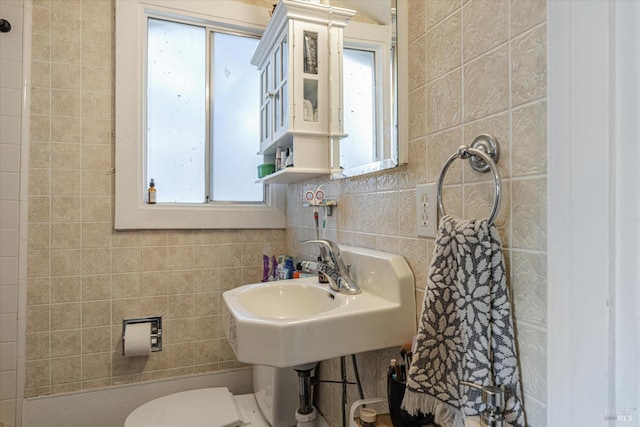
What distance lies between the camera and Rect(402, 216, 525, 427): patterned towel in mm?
603

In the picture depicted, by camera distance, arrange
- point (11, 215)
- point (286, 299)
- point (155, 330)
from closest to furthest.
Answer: point (286, 299) → point (11, 215) → point (155, 330)

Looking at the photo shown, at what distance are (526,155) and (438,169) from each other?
229mm

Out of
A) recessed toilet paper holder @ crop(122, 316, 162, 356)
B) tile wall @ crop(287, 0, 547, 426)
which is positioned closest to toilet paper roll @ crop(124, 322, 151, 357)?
recessed toilet paper holder @ crop(122, 316, 162, 356)

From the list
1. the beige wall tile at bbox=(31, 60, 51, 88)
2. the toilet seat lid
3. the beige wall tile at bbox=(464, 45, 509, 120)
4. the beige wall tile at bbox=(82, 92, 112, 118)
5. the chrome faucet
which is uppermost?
the beige wall tile at bbox=(31, 60, 51, 88)

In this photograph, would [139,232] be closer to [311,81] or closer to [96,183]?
[96,183]

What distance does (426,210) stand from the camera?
0.84 meters

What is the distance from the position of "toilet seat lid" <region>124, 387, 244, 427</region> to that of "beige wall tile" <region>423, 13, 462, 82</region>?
139cm

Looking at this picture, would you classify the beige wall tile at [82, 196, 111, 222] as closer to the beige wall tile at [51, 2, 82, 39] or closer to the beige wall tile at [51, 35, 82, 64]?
the beige wall tile at [51, 35, 82, 64]

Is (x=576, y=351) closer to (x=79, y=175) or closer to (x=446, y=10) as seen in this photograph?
(x=446, y=10)

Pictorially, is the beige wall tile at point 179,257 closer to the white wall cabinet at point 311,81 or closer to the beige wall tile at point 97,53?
the white wall cabinet at point 311,81

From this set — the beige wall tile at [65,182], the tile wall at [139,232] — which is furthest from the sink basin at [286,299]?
the beige wall tile at [65,182]

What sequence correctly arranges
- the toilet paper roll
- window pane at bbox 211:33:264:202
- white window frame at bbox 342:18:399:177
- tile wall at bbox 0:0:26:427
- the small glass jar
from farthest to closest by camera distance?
window pane at bbox 211:33:264:202, the toilet paper roll, tile wall at bbox 0:0:26:427, white window frame at bbox 342:18:399:177, the small glass jar

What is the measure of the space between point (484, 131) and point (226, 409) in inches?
55.2

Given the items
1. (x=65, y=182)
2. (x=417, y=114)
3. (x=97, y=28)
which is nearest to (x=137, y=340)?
(x=65, y=182)
